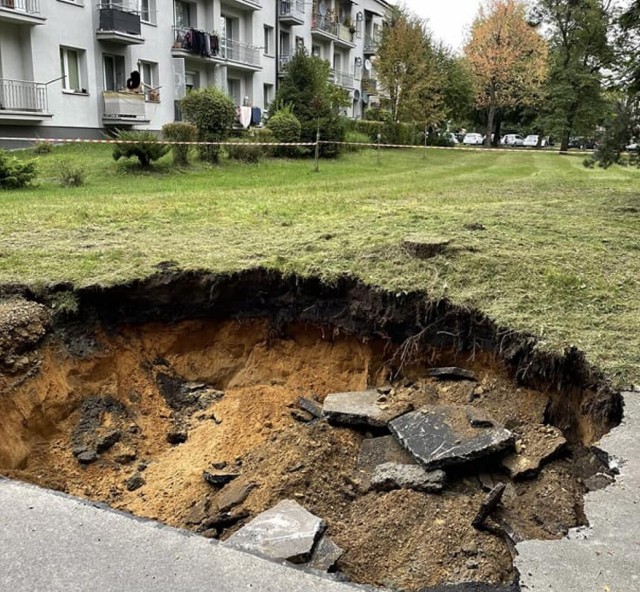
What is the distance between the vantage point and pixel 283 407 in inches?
222

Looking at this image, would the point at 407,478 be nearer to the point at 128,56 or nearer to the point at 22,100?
the point at 22,100

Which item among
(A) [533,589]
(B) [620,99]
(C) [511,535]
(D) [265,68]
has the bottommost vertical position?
(C) [511,535]

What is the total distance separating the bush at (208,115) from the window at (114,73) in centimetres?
617

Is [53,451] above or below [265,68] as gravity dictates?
below

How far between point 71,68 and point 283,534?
21786 millimetres

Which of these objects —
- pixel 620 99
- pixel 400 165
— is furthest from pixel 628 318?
pixel 400 165

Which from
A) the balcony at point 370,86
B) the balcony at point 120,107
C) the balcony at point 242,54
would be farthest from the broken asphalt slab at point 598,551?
the balcony at point 370,86

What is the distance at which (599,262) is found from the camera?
6.56 metres

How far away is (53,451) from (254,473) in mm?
1794

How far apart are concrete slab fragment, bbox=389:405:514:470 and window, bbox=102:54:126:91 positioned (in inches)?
864

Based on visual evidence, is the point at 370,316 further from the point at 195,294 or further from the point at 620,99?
the point at 620,99

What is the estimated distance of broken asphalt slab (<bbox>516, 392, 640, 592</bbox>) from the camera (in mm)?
2477

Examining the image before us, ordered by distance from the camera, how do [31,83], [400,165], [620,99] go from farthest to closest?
[400,165], [31,83], [620,99]

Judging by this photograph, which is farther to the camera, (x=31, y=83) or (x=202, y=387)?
(x=31, y=83)
